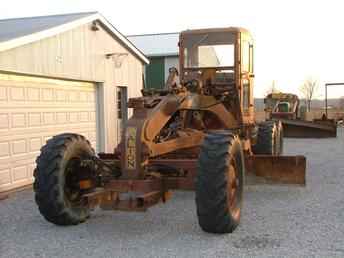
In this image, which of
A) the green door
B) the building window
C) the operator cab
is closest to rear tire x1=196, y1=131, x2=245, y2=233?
the operator cab

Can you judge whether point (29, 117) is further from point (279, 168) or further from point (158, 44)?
point (158, 44)

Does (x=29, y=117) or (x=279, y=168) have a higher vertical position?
(x=29, y=117)

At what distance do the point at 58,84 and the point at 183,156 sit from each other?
14.9 ft

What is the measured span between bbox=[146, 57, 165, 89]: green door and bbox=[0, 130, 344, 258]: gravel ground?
14809 millimetres

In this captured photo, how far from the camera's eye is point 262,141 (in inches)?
409

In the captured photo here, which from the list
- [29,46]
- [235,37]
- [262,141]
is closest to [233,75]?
[235,37]

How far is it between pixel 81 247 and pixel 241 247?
187 cm

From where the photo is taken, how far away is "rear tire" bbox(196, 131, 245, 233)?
566 centimetres

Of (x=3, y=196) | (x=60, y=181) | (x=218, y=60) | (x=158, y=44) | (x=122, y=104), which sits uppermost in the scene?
(x=158, y=44)

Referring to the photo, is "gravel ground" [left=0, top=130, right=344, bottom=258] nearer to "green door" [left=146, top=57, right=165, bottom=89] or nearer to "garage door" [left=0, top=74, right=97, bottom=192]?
"garage door" [left=0, top=74, right=97, bottom=192]

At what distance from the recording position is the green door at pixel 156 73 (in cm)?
2319

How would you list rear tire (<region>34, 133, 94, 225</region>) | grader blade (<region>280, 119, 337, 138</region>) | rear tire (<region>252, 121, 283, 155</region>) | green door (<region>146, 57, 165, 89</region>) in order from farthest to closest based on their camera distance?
green door (<region>146, 57, 165, 89</region>), grader blade (<region>280, 119, 337, 138</region>), rear tire (<region>252, 121, 283, 155</region>), rear tire (<region>34, 133, 94, 225</region>)

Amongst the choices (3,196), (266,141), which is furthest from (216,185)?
(266,141)

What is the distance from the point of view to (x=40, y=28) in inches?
406
